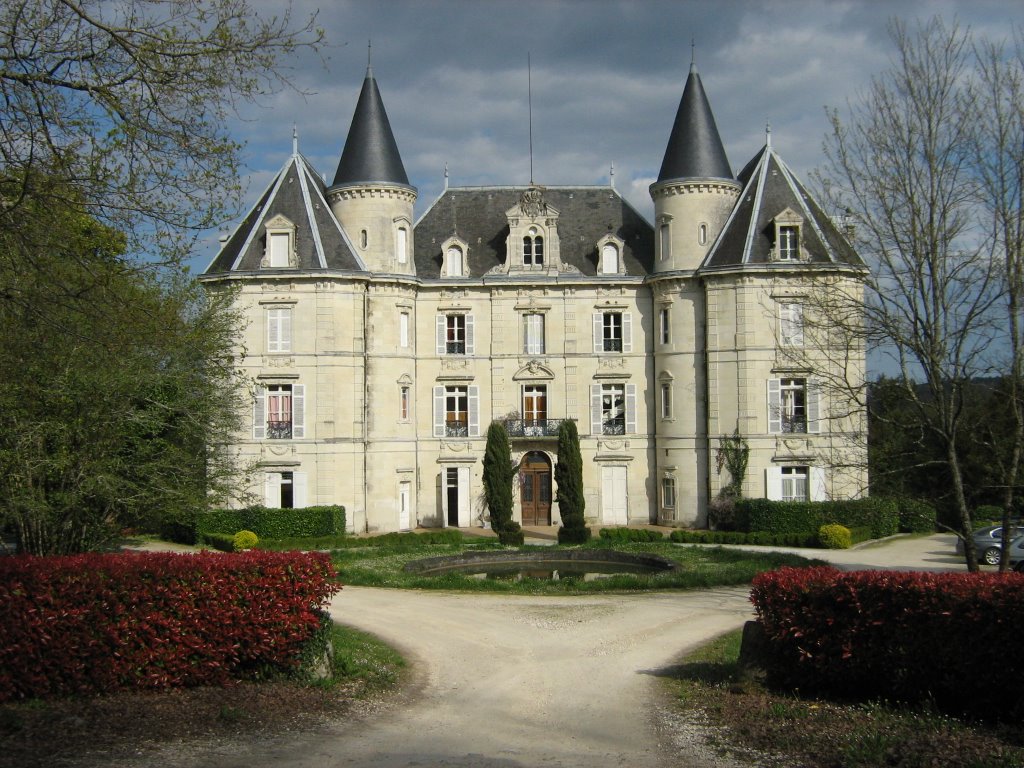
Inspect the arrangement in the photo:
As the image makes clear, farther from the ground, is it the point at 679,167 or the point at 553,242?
the point at 679,167

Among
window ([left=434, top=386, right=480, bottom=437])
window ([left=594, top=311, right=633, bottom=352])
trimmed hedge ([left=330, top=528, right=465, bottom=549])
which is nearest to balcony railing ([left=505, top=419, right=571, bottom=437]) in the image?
window ([left=434, top=386, right=480, bottom=437])

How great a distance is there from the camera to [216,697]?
449 inches

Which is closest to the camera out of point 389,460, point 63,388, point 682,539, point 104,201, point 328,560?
point 104,201

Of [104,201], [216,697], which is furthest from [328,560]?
[104,201]

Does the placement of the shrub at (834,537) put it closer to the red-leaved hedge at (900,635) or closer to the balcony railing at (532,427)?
the balcony railing at (532,427)

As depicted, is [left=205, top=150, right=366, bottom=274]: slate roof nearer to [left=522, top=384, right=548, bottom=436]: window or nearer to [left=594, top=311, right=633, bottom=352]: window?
[left=522, top=384, right=548, bottom=436]: window

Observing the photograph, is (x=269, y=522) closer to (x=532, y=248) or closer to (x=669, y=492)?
(x=532, y=248)

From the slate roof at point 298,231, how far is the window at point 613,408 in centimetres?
1021

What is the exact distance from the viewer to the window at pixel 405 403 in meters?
37.3

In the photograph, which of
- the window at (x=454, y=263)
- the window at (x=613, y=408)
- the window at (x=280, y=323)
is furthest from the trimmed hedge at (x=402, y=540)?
the window at (x=454, y=263)

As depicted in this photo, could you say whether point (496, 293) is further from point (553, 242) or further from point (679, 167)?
point (679, 167)

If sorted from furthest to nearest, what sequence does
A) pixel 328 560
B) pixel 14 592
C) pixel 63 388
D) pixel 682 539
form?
pixel 682 539, pixel 63 388, pixel 328 560, pixel 14 592

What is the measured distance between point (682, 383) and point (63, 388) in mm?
24428

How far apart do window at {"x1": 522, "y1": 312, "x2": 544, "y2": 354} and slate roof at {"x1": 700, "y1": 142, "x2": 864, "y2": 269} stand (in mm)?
6560
